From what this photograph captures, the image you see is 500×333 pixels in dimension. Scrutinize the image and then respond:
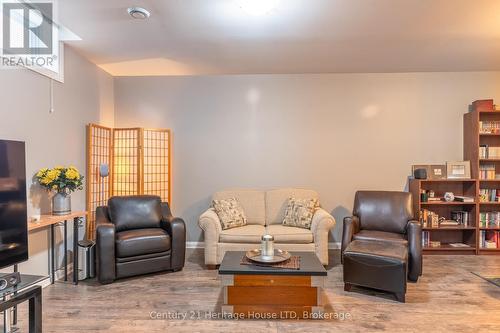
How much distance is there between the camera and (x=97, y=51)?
3.74 m

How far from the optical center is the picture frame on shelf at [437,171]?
14.9 ft

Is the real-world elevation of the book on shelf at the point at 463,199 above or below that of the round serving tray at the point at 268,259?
above

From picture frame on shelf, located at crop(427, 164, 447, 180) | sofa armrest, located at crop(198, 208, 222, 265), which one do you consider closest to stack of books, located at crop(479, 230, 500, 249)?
picture frame on shelf, located at crop(427, 164, 447, 180)

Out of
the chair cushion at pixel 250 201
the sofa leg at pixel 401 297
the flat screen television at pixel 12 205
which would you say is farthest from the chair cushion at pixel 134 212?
the sofa leg at pixel 401 297

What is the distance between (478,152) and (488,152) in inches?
7.6

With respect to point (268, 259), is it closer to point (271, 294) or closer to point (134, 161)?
point (271, 294)

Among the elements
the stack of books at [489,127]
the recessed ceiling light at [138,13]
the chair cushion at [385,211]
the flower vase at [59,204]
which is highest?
the recessed ceiling light at [138,13]

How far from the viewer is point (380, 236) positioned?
3.61 meters

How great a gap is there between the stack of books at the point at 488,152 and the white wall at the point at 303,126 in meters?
0.30

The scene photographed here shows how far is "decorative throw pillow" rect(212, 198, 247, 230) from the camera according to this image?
154 inches

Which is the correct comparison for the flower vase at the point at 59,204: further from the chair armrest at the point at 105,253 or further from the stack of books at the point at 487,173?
the stack of books at the point at 487,173

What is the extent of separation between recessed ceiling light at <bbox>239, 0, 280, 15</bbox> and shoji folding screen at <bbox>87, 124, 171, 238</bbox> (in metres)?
2.35

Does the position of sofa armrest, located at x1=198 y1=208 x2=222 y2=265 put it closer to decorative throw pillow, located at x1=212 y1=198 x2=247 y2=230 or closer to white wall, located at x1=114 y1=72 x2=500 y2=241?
decorative throw pillow, located at x1=212 y1=198 x2=247 y2=230

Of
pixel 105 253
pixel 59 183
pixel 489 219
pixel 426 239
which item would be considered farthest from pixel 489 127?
pixel 59 183
